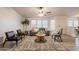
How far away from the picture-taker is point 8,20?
4867mm

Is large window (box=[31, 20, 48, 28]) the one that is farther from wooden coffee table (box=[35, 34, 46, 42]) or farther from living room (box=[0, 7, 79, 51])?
wooden coffee table (box=[35, 34, 46, 42])

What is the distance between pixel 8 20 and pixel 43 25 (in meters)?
1.95

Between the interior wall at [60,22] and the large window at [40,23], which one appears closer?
the large window at [40,23]

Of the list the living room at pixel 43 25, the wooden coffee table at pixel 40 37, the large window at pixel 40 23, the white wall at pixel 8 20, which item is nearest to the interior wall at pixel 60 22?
the living room at pixel 43 25

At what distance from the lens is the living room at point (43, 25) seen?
3801 mm

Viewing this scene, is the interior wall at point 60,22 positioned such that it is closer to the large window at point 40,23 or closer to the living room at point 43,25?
the living room at point 43,25

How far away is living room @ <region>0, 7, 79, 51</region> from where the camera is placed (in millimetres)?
3801

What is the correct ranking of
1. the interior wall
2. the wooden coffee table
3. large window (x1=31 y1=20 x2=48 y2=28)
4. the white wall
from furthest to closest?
1. the wooden coffee table
2. the interior wall
3. the white wall
4. large window (x1=31 y1=20 x2=48 y2=28)

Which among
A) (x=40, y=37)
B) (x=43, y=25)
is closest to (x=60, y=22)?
(x=40, y=37)

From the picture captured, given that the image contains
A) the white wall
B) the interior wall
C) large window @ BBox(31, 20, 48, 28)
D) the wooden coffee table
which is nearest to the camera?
large window @ BBox(31, 20, 48, 28)

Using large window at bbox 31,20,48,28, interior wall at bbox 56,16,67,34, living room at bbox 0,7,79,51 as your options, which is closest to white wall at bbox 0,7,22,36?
living room at bbox 0,7,79,51
